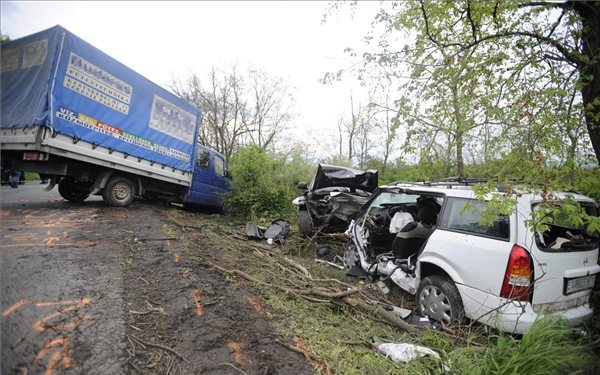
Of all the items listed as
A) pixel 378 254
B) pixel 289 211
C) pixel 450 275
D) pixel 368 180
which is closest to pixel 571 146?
pixel 450 275

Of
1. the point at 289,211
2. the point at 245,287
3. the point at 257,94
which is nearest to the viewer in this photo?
the point at 245,287

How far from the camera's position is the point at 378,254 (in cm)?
481

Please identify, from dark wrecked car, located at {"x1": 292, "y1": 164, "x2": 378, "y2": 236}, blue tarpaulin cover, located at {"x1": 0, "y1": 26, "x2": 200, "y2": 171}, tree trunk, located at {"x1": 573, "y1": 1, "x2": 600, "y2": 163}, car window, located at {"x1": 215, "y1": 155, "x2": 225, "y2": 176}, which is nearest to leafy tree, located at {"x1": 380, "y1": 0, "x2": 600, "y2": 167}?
tree trunk, located at {"x1": 573, "y1": 1, "x2": 600, "y2": 163}

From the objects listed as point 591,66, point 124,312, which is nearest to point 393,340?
point 124,312

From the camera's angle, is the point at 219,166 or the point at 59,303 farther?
the point at 219,166

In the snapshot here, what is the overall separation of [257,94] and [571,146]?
27.9 m

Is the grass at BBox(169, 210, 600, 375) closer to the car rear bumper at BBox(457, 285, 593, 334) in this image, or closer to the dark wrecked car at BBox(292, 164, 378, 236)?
the car rear bumper at BBox(457, 285, 593, 334)

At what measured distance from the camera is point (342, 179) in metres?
7.39

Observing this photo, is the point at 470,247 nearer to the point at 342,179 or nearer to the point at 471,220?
the point at 471,220

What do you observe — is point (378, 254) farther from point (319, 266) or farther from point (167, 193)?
point (167, 193)

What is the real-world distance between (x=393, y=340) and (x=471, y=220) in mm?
1503

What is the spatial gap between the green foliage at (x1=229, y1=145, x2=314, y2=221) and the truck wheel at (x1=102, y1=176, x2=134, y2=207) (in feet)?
9.74

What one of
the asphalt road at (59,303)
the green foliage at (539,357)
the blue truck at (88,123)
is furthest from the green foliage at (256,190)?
the green foliage at (539,357)

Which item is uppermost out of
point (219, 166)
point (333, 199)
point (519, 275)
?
point (219, 166)
